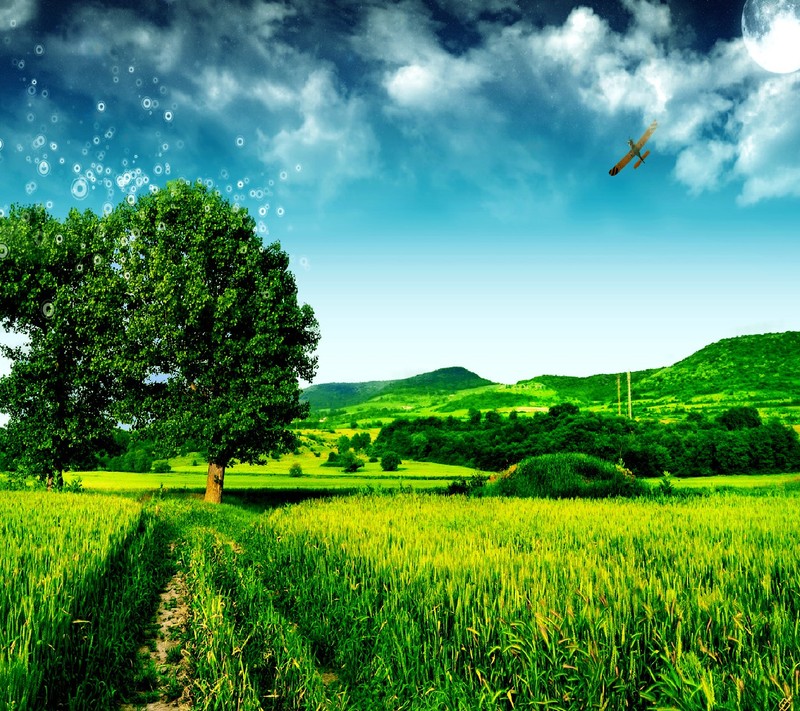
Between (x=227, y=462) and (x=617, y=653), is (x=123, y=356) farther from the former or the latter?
(x=617, y=653)

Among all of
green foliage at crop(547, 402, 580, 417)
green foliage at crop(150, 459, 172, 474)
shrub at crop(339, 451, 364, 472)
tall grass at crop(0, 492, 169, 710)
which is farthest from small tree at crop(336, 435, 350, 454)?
tall grass at crop(0, 492, 169, 710)

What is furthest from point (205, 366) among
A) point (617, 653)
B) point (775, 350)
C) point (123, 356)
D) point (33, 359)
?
point (775, 350)

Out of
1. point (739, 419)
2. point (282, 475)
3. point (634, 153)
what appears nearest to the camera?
point (634, 153)

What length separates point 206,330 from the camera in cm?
2616

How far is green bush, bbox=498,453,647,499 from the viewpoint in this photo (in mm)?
26000

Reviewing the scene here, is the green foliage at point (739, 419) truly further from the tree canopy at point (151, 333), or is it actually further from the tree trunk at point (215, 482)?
the tree trunk at point (215, 482)

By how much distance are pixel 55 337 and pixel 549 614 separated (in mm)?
28373

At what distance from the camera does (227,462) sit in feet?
90.8

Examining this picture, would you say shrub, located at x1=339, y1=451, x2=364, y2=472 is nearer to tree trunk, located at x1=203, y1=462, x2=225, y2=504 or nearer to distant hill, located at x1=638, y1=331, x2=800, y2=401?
tree trunk, located at x1=203, y1=462, x2=225, y2=504

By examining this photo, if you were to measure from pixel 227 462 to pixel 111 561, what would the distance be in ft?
60.3

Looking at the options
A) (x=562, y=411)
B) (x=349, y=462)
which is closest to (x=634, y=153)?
(x=349, y=462)

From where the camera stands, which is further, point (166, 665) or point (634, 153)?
point (634, 153)

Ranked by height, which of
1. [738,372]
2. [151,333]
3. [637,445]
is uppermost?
[738,372]

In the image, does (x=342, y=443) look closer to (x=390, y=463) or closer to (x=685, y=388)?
(x=390, y=463)
